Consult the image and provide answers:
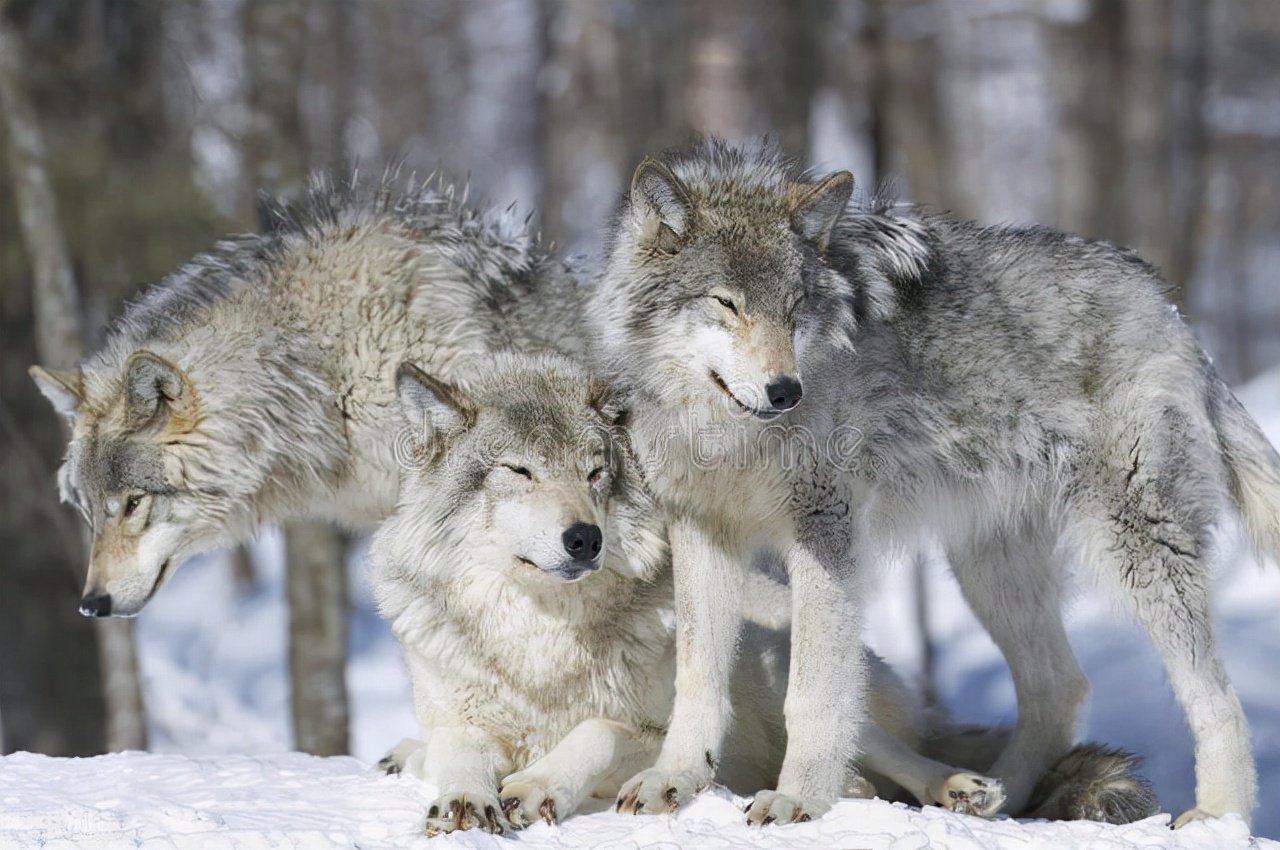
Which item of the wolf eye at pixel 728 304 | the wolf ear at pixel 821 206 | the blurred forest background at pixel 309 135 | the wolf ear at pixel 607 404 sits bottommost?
the wolf ear at pixel 607 404

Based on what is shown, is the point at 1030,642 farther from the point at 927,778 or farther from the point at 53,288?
the point at 53,288

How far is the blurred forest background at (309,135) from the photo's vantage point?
8.83 metres

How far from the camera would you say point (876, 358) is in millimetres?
4535

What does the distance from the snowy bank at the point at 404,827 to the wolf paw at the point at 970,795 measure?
252 mm

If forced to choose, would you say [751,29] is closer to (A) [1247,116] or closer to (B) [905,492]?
(A) [1247,116]

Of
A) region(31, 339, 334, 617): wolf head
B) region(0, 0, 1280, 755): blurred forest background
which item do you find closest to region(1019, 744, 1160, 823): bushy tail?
region(0, 0, 1280, 755): blurred forest background

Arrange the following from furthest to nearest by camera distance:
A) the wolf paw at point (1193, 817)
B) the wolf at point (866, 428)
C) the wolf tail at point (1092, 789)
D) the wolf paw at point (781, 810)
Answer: the wolf tail at point (1092, 789)
the wolf at point (866, 428)
the wolf paw at point (1193, 817)
the wolf paw at point (781, 810)

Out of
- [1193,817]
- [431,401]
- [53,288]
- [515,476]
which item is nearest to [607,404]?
[515,476]

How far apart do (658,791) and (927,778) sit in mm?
1067

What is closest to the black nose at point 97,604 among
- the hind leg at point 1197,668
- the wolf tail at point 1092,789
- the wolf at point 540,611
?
the wolf at point 540,611

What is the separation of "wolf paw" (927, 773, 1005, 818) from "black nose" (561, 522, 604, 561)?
1571mm

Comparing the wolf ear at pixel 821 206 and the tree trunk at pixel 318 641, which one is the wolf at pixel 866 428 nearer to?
the wolf ear at pixel 821 206

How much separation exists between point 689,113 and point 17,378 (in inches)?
311

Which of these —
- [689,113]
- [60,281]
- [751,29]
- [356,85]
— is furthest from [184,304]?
[356,85]
